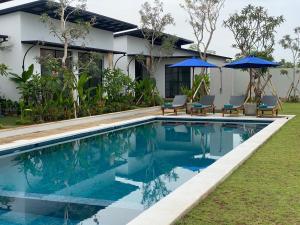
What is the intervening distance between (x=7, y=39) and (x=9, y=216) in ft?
44.6

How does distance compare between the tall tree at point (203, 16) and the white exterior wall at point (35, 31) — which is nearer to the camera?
the white exterior wall at point (35, 31)

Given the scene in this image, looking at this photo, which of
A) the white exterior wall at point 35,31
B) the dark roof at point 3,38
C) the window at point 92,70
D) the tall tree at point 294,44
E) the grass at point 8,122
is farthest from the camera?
the tall tree at point 294,44

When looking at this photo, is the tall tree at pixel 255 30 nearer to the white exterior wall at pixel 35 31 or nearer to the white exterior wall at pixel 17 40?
the white exterior wall at pixel 35 31

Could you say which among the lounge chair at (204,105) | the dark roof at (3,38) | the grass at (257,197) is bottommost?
the grass at (257,197)

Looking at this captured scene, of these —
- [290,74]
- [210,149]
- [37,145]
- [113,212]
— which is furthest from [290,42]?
[113,212]

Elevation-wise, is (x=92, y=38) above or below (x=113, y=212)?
above

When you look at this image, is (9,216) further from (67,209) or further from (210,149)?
(210,149)

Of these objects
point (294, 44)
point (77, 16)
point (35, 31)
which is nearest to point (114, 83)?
point (77, 16)

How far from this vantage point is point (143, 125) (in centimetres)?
1714

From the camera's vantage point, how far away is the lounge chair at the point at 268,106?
17484 mm

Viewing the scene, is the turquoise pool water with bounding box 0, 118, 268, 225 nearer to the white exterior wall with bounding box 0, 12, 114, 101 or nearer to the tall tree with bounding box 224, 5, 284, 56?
the white exterior wall with bounding box 0, 12, 114, 101

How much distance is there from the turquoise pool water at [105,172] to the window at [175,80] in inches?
607

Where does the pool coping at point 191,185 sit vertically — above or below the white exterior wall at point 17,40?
below

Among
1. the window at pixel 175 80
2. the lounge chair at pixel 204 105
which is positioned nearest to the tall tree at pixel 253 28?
the window at pixel 175 80
